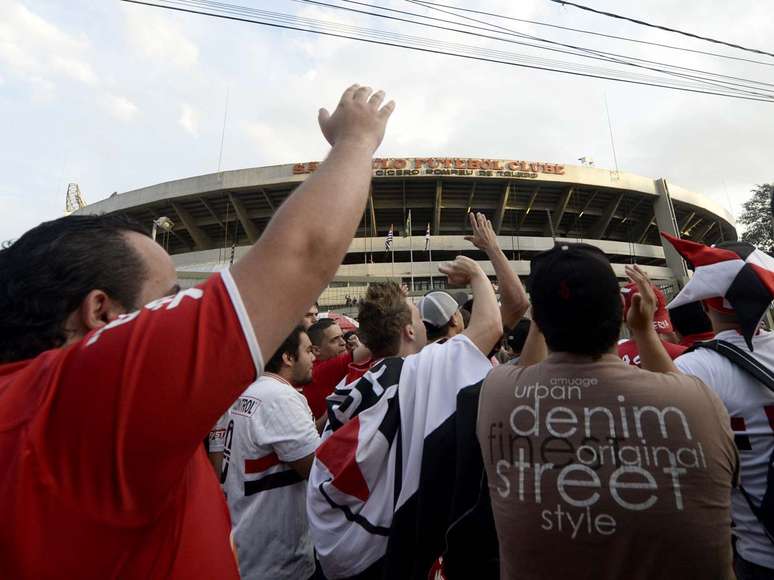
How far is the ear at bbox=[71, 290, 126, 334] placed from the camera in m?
0.94

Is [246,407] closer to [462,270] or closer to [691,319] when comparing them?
[462,270]

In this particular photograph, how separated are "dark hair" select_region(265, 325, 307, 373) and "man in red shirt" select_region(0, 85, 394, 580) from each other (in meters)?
2.01

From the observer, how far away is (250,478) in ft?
7.75

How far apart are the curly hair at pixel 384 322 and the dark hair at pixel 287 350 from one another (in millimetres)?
698

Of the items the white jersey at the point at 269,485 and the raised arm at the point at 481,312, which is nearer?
the raised arm at the point at 481,312

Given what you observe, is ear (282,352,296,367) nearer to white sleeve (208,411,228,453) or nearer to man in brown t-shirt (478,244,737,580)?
white sleeve (208,411,228,453)

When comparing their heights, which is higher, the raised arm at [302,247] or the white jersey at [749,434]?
Answer: the raised arm at [302,247]

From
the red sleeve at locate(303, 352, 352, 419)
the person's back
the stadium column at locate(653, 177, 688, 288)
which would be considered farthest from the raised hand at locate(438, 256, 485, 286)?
Answer: the stadium column at locate(653, 177, 688, 288)

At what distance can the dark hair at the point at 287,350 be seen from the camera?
2.86 meters

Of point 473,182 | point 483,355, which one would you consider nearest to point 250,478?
point 483,355

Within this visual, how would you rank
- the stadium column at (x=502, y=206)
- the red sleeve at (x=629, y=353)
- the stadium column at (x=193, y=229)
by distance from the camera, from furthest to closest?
the stadium column at (x=193, y=229) → the stadium column at (x=502, y=206) → the red sleeve at (x=629, y=353)

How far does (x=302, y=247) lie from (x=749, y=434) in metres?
2.12

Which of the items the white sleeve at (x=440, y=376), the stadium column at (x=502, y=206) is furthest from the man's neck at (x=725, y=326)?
the stadium column at (x=502, y=206)

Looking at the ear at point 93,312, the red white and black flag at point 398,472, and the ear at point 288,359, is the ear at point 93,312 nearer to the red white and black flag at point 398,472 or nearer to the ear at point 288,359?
the red white and black flag at point 398,472
